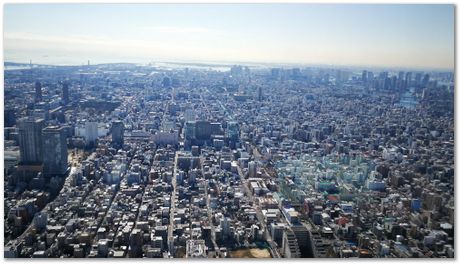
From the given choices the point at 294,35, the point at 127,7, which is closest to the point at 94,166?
the point at 127,7

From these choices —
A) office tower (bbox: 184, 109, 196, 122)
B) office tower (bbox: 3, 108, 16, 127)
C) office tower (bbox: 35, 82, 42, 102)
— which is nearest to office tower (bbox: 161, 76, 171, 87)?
office tower (bbox: 184, 109, 196, 122)

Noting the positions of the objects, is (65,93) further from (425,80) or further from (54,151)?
(425,80)

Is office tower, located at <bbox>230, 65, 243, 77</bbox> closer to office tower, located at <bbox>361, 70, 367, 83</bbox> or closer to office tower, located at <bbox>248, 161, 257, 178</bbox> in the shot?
office tower, located at <bbox>248, 161, 257, 178</bbox>

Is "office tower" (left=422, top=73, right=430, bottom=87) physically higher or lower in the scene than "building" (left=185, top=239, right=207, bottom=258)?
higher

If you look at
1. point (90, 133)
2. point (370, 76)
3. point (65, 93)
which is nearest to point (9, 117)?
point (65, 93)

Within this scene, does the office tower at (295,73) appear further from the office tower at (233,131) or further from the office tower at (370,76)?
the office tower at (233,131)

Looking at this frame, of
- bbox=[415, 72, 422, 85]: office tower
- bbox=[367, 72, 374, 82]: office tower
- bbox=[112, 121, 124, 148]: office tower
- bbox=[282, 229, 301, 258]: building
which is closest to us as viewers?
bbox=[282, 229, 301, 258]: building

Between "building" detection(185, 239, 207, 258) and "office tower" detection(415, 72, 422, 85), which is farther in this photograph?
"office tower" detection(415, 72, 422, 85)
